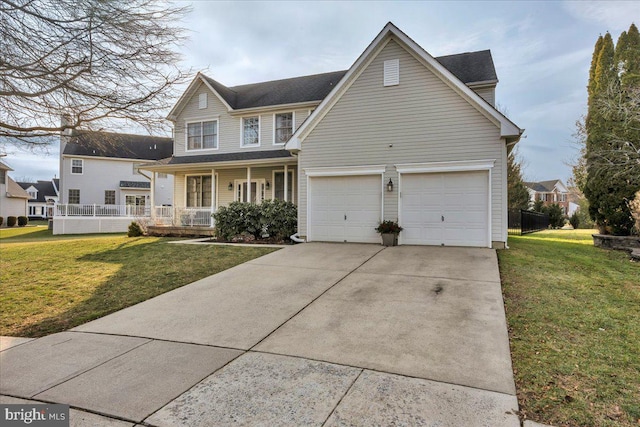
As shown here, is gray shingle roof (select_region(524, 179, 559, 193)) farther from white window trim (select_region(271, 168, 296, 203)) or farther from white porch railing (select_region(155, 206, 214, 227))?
white porch railing (select_region(155, 206, 214, 227))

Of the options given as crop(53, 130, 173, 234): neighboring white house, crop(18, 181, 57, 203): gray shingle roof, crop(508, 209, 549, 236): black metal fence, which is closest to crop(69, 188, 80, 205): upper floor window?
crop(53, 130, 173, 234): neighboring white house

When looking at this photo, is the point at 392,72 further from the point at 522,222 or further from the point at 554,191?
the point at 554,191

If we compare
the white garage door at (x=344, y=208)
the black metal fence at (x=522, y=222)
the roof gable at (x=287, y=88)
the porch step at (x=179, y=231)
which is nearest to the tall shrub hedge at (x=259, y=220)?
the white garage door at (x=344, y=208)

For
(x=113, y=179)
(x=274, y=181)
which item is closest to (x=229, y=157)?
(x=274, y=181)

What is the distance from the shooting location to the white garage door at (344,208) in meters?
11.6

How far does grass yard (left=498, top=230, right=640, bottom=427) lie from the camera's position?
9.39 ft

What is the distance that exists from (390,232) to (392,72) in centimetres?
529

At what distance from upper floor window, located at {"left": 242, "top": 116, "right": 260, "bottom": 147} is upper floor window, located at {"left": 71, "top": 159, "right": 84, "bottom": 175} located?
2132cm

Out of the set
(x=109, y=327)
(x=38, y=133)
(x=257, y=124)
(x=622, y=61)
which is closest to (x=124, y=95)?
(x=38, y=133)

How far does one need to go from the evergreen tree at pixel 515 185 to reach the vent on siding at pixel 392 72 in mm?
15797

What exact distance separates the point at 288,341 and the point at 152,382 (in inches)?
61.9

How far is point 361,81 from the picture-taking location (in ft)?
38.2

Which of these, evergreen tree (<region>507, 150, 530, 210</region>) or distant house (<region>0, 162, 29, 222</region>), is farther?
distant house (<region>0, 162, 29, 222</region>)

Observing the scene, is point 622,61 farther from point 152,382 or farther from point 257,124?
point 152,382
